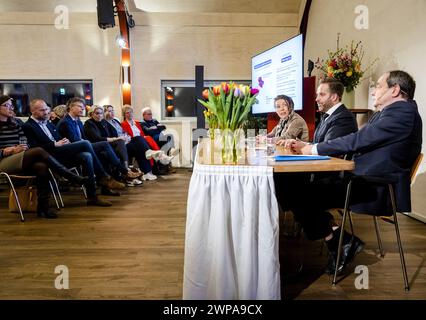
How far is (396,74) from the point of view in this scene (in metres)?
2.01

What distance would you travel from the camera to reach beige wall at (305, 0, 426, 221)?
11.1 ft

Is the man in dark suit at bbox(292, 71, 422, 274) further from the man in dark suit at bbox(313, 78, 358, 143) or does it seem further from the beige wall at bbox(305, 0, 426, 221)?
the beige wall at bbox(305, 0, 426, 221)

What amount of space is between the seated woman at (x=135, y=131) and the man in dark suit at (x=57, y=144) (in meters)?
1.68

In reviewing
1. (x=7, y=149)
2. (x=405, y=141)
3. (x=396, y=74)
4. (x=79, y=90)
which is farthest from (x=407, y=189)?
(x=79, y=90)

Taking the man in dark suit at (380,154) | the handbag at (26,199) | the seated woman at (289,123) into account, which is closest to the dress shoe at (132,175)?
the handbag at (26,199)

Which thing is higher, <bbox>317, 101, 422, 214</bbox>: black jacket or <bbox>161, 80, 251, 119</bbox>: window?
<bbox>161, 80, 251, 119</bbox>: window

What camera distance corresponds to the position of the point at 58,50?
6.95 m

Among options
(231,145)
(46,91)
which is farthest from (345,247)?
(46,91)

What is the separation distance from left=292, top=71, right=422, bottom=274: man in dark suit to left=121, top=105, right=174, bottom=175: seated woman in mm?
4316

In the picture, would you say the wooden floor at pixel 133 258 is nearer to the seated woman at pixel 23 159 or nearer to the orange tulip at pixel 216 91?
the seated woman at pixel 23 159

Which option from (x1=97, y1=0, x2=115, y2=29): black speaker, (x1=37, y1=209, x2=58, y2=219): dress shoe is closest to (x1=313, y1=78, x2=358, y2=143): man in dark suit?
(x1=37, y1=209, x2=58, y2=219): dress shoe

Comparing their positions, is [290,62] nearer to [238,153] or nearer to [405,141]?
[405,141]

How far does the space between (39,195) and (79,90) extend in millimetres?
4252

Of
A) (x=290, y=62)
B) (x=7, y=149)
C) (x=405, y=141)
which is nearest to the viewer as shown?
(x=405, y=141)
